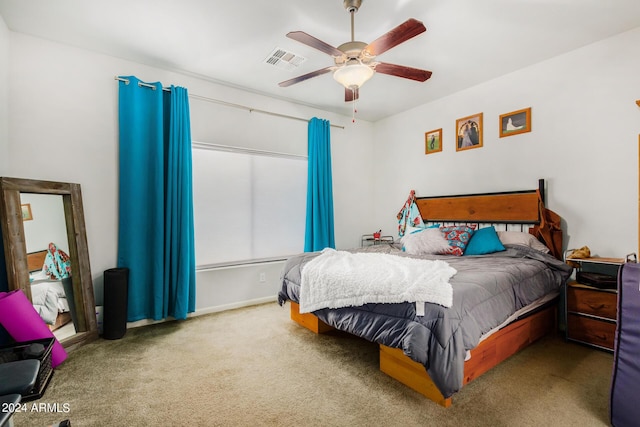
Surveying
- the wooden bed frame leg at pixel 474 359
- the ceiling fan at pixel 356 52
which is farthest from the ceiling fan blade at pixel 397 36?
the wooden bed frame leg at pixel 474 359

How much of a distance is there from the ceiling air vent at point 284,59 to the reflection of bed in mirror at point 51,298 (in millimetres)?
2710

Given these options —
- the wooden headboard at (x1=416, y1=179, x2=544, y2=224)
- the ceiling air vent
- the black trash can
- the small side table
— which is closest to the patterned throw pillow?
the wooden headboard at (x1=416, y1=179, x2=544, y2=224)

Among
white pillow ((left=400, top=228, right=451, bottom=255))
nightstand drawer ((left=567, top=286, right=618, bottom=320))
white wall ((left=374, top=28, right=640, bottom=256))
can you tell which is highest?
white wall ((left=374, top=28, right=640, bottom=256))

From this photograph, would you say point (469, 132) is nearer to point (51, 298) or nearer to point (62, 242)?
point (62, 242)

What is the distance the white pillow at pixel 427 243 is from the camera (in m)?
3.32

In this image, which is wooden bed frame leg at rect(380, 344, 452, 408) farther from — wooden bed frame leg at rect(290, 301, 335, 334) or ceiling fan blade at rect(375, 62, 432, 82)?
ceiling fan blade at rect(375, 62, 432, 82)

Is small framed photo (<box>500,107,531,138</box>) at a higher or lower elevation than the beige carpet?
higher

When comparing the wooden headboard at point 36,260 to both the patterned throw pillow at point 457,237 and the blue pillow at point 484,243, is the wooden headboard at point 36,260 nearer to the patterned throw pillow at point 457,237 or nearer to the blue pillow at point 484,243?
the patterned throw pillow at point 457,237

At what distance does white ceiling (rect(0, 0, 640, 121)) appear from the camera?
229 cm

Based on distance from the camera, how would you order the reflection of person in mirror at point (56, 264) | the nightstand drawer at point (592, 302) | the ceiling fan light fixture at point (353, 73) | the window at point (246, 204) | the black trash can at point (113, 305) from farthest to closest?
the window at point (246, 204) → the black trash can at point (113, 305) → the reflection of person in mirror at point (56, 264) → the nightstand drawer at point (592, 302) → the ceiling fan light fixture at point (353, 73)

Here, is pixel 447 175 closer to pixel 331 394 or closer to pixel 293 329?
pixel 293 329

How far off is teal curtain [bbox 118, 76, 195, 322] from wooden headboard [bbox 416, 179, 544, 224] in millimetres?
3119

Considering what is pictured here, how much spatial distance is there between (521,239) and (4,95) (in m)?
4.88

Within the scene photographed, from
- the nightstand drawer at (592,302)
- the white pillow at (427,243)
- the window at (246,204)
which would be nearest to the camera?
the nightstand drawer at (592,302)
